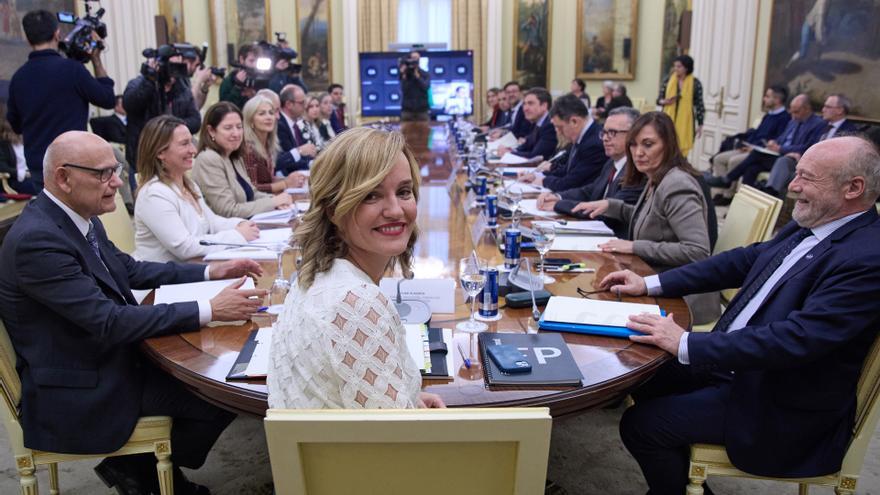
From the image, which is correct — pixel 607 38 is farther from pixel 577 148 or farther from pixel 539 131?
pixel 577 148

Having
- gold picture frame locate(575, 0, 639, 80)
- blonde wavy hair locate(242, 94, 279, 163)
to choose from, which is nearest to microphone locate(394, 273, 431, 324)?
blonde wavy hair locate(242, 94, 279, 163)

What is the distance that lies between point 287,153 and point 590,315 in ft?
13.7

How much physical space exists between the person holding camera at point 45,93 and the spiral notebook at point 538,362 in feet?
11.8

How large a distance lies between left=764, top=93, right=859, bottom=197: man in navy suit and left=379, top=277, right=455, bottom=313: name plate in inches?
211

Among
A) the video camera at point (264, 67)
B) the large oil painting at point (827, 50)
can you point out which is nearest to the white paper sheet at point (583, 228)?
the video camera at point (264, 67)

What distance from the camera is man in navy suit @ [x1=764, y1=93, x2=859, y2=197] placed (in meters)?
6.55

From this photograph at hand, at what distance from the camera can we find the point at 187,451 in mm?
2248

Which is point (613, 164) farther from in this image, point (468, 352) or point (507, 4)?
point (507, 4)

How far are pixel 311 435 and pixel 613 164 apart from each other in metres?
3.41

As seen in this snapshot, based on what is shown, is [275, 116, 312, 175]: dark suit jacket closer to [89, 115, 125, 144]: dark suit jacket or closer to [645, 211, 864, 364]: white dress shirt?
[89, 115, 125, 144]: dark suit jacket

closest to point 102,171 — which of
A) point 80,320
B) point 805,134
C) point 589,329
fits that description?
point 80,320

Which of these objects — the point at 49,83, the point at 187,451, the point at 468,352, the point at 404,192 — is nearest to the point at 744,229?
the point at 468,352

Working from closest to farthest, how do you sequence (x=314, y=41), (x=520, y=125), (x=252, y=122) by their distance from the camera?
(x=252, y=122) < (x=520, y=125) < (x=314, y=41)

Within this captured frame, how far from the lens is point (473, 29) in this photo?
1271 centimetres
